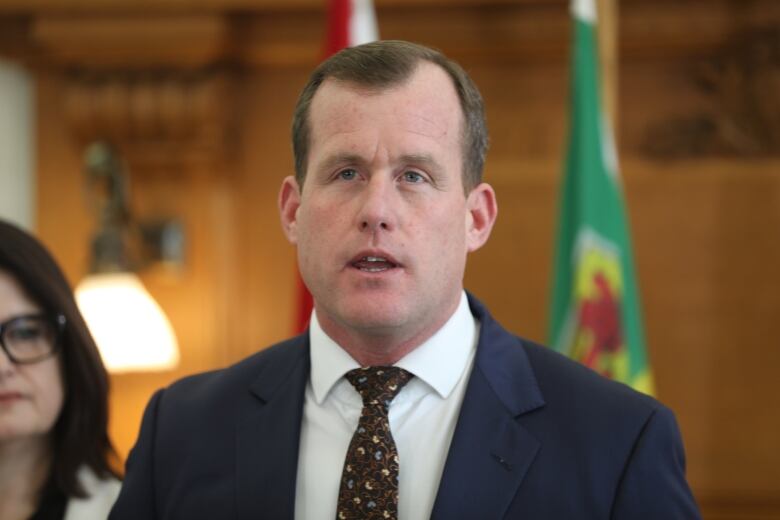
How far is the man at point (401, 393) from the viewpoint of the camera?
4.36ft

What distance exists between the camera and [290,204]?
1534mm

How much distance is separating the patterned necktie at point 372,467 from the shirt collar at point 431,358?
5 centimetres

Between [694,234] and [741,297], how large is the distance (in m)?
0.21

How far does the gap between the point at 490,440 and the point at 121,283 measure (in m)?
1.64

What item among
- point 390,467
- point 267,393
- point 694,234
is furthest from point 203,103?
point 390,467

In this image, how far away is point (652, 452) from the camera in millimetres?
1320

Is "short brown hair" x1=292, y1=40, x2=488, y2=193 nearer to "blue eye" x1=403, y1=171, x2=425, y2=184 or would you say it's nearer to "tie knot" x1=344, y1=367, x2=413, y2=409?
"blue eye" x1=403, y1=171, x2=425, y2=184

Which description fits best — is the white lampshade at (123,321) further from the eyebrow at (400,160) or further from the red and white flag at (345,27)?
the eyebrow at (400,160)

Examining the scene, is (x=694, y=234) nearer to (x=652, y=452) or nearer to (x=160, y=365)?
(x=160, y=365)

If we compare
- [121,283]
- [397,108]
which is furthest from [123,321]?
[397,108]

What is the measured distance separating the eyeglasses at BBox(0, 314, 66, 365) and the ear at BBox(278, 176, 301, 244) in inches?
21.5

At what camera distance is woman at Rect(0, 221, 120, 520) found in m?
1.81

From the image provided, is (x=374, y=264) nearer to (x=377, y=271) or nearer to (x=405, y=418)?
(x=377, y=271)

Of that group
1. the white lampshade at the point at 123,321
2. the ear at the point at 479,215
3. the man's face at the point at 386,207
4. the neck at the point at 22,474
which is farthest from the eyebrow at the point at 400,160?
the white lampshade at the point at 123,321
